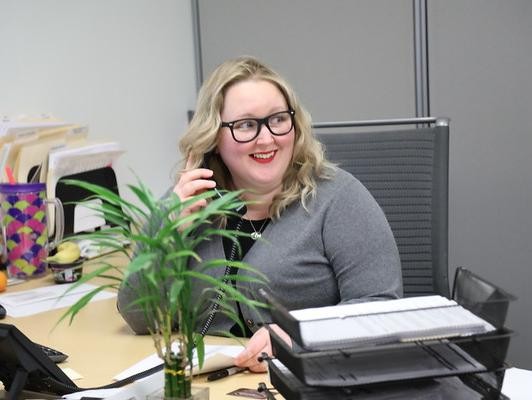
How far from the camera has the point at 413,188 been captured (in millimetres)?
1884

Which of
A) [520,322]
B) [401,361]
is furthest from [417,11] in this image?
[401,361]

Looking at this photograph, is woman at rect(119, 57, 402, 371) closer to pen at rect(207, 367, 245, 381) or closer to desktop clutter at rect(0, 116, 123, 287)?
pen at rect(207, 367, 245, 381)

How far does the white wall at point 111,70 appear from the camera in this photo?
8.57 feet

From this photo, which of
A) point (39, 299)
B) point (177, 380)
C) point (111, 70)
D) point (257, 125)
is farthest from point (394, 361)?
point (111, 70)

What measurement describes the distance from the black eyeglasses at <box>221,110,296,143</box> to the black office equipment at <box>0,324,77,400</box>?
667mm

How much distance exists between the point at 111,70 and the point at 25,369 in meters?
1.79

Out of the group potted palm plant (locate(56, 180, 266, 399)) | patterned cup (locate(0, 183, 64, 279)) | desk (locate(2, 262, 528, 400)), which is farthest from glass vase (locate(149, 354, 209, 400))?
patterned cup (locate(0, 183, 64, 279))

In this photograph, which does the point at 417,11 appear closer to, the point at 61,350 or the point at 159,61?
the point at 159,61

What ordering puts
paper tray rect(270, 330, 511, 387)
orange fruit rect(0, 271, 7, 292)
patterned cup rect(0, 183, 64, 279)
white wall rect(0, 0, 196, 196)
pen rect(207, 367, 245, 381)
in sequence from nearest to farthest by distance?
paper tray rect(270, 330, 511, 387) → pen rect(207, 367, 245, 381) → orange fruit rect(0, 271, 7, 292) → patterned cup rect(0, 183, 64, 279) → white wall rect(0, 0, 196, 196)

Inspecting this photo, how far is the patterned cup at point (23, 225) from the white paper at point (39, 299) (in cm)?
15

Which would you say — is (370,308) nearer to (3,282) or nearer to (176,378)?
(176,378)

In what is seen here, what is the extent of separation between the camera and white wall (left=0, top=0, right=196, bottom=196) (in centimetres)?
261

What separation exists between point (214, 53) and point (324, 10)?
514 millimetres

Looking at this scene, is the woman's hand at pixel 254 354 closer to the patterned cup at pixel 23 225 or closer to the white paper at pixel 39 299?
the white paper at pixel 39 299
